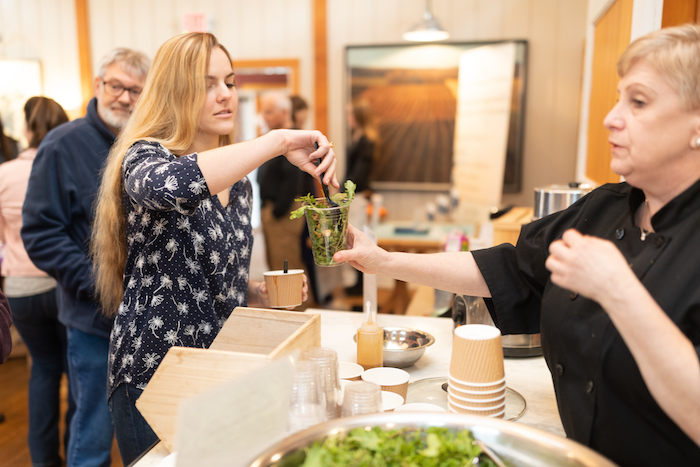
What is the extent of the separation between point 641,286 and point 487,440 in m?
0.35

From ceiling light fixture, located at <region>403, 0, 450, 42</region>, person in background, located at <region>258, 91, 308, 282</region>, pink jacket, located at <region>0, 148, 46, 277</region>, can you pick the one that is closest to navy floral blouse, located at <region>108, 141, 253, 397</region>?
pink jacket, located at <region>0, 148, 46, 277</region>

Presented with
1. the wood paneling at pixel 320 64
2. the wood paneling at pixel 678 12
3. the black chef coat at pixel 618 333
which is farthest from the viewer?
the wood paneling at pixel 320 64

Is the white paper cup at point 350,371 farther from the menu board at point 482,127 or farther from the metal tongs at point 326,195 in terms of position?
the menu board at point 482,127

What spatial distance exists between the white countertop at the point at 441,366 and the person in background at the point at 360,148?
11.3 ft

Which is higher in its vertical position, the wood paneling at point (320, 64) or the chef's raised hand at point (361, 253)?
the wood paneling at point (320, 64)

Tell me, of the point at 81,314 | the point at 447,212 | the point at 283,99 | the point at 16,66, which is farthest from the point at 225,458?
the point at 16,66

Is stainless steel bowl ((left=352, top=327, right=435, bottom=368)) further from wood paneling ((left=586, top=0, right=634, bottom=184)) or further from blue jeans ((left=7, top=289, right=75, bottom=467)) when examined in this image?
blue jeans ((left=7, top=289, right=75, bottom=467))

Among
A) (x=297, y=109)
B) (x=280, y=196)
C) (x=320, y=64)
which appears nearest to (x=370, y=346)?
(x=280, y=196)

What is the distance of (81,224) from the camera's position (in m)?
2.23

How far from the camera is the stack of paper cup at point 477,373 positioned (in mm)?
1167

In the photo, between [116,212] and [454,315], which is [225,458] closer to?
[116,212]

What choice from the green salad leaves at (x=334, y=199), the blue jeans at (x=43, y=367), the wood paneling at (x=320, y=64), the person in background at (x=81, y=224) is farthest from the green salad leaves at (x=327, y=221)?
the wood paneling at (x=320, y=64)

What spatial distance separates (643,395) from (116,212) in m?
1.28

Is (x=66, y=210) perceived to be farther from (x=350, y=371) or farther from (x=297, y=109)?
(x=297, y=109)
